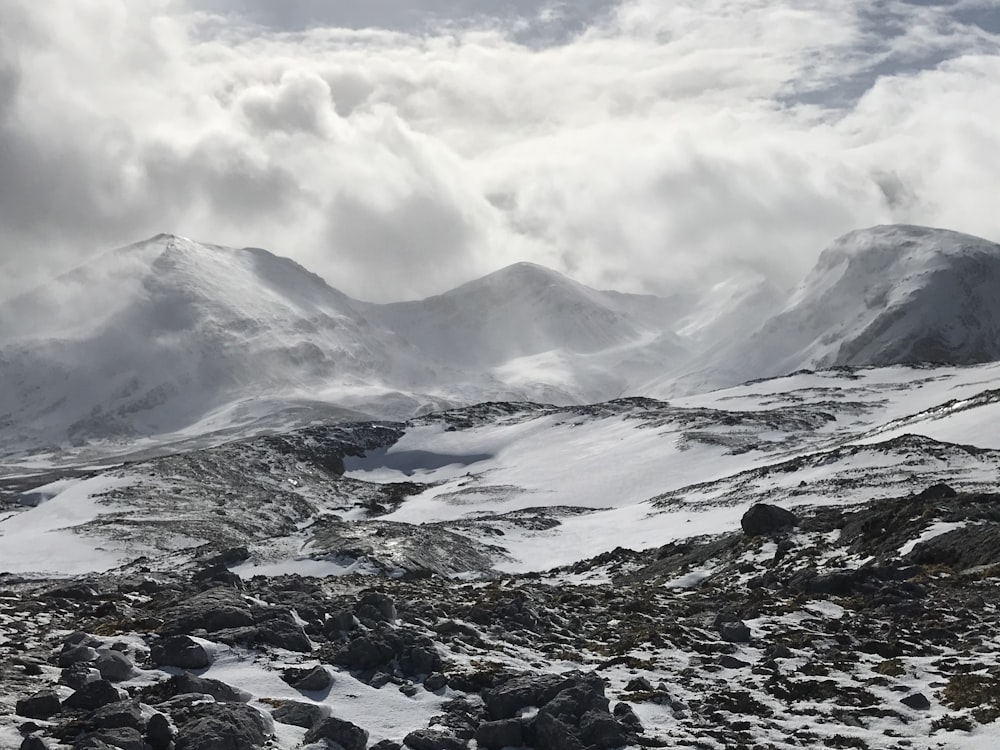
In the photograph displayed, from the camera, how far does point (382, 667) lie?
2289cm

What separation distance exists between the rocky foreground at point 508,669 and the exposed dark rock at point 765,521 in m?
16.7

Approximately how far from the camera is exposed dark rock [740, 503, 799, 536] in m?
54.3

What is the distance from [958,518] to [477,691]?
30.7 metres

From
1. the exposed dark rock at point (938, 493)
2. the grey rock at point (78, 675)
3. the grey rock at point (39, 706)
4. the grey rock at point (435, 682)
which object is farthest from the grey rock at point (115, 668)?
the exposed dark rock at point (938, 493)

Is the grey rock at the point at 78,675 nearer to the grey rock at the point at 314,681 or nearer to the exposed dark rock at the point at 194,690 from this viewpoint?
the exposed dark rock at the point at 194,690

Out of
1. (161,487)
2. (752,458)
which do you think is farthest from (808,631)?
(161,487)

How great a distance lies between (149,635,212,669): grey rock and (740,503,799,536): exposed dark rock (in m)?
37.4

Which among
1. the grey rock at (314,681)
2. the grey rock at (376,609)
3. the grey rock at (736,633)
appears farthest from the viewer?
the grey rock at (736,633)

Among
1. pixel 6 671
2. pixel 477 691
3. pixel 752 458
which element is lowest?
pixel 752 458

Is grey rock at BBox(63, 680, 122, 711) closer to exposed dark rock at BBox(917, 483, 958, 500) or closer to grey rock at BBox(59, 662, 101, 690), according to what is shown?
grey rock at BBox(59, 662, 101, 690)

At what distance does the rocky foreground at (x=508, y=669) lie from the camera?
62.3 ft

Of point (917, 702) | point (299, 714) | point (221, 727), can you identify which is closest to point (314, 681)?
point (299, 714)

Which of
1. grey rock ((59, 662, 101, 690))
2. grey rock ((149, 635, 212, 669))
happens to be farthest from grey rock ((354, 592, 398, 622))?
grey rock ((59, 662, 101, 690))

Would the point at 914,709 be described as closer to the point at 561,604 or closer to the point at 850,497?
the point at 561,604
